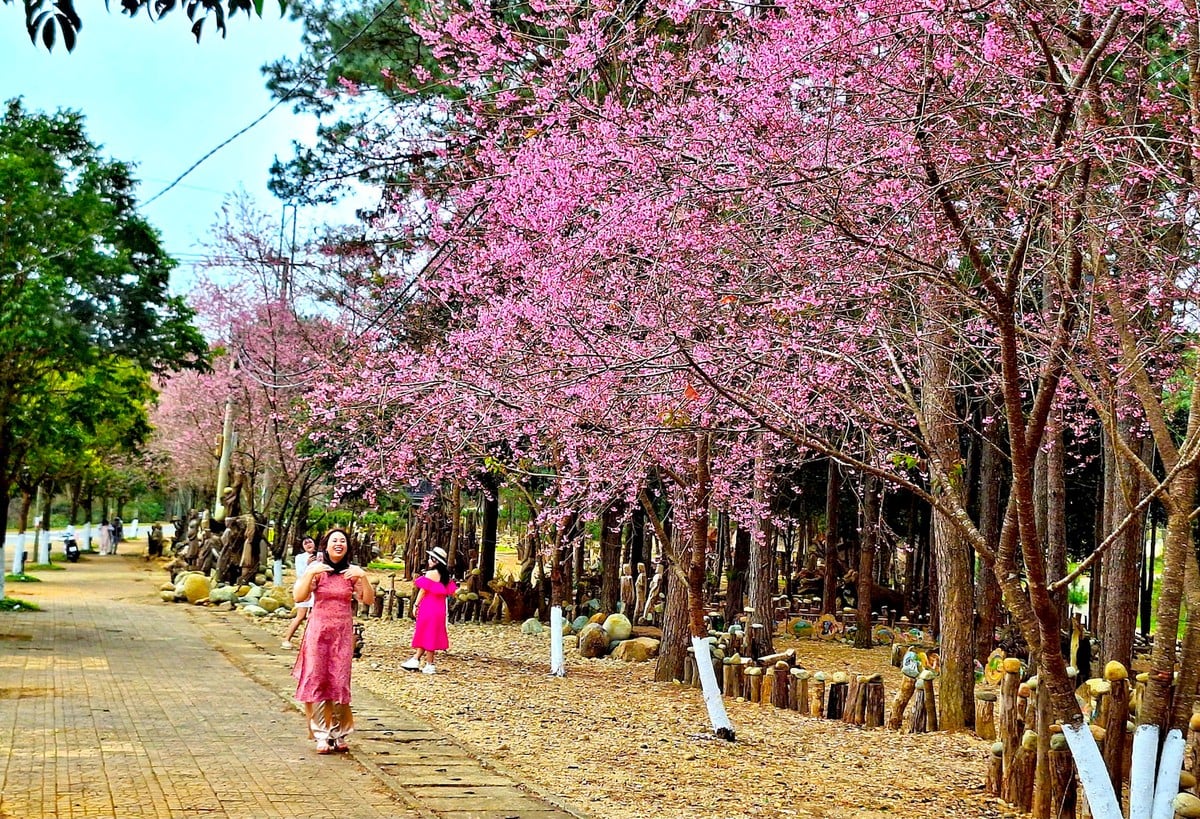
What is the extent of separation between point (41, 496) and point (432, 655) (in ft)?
118

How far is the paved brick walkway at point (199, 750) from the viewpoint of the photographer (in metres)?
6.66

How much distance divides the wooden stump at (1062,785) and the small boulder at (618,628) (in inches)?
432

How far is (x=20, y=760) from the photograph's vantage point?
24.9 ft

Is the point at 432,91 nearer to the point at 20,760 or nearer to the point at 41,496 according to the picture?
the point at 20,760

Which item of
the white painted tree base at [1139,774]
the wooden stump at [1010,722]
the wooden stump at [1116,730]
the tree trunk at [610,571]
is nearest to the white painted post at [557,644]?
the tree trunk at [610,571]

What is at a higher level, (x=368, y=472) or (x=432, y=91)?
(x=432, y=91)

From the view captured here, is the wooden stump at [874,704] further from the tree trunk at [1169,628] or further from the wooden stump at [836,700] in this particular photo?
the tree trunk at [1169,628]

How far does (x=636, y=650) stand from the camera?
16.8 m

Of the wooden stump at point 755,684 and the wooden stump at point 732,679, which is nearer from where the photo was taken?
the wooden stump at point 755,684

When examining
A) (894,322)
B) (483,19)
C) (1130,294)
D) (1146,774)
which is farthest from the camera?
(483,19)

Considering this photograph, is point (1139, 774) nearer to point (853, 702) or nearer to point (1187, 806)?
point (1187, 806)

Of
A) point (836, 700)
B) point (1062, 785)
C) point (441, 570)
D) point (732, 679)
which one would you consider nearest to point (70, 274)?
point (441, 570)

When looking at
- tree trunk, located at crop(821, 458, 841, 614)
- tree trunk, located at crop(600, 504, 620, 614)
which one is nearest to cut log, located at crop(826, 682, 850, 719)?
tree trunk, located at crop(600, 504, 620, 614)

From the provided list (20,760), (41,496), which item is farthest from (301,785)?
(41,496)
